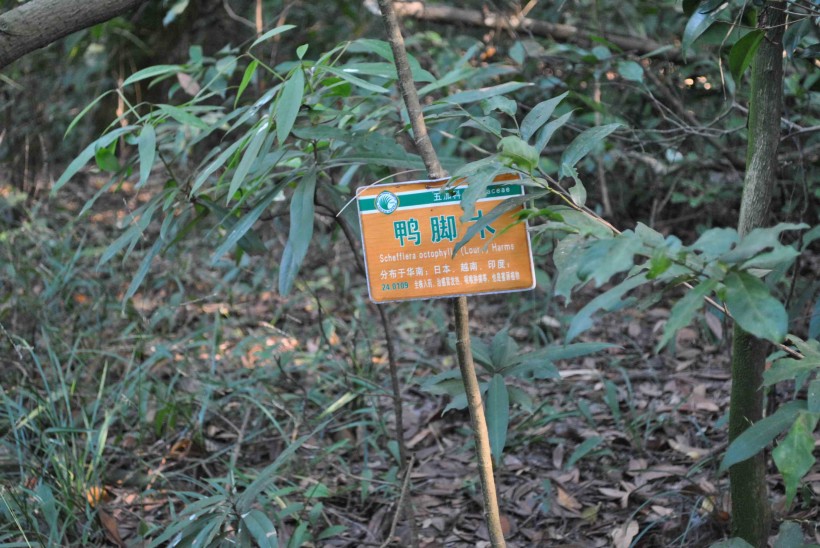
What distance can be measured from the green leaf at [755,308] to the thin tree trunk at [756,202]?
51 cm

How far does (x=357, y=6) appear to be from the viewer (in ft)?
15.5

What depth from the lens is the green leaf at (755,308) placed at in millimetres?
912

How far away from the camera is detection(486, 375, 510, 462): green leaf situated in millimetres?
1455

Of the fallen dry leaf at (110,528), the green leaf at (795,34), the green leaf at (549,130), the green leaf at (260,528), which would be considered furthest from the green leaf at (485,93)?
the fallen dry leaf at (110,528)

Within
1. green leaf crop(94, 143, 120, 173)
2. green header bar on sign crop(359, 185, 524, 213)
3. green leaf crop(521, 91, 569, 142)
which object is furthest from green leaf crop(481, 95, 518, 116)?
green leaf crop(94, 143, 120, 173)

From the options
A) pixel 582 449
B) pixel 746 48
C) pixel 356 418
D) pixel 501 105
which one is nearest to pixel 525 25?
pixel 356 418

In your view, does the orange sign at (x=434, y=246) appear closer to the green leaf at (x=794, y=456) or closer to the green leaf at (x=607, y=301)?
the green leaf at (x=607, y=301)

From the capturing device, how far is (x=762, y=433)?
1.17 meters

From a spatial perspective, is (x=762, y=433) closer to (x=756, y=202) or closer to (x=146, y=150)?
(x=756, y=202)

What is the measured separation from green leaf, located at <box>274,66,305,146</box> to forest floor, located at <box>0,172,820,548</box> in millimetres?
481

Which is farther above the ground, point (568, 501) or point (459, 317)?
point (459, 317)

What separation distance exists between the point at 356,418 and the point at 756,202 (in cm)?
156

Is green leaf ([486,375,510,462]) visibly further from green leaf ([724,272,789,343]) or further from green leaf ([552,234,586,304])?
green leaf ([724,272,789,343])

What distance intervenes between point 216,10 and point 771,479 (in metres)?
4.18
